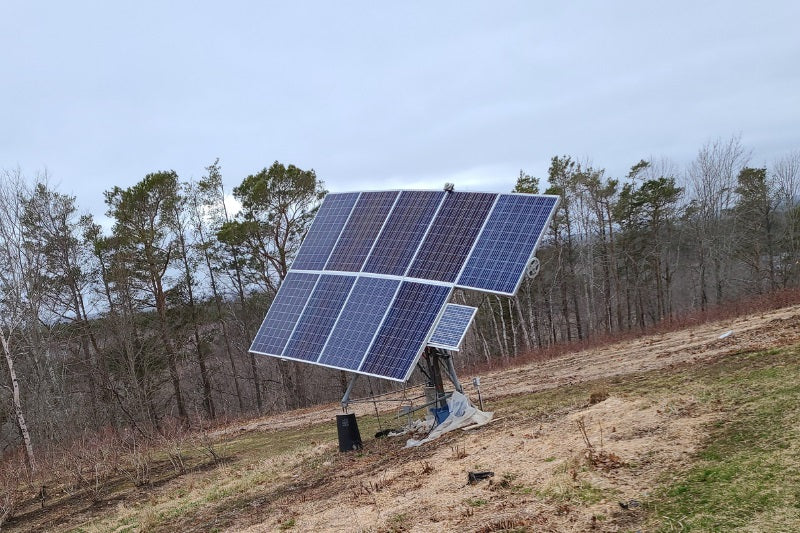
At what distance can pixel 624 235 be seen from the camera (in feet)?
141

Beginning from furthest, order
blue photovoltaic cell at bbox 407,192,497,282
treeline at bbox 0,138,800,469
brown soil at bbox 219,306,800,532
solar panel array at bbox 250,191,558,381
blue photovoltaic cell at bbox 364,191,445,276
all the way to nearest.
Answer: treeline at bbox 0,138,800,469, blue photovoltaic cell at bbox 364,191,445,276, blue photovoltaic cell at bbox 407,192,497,282, solar panel array at bbox 250,191,558,381, brown soil at bbox 219,306,800,532

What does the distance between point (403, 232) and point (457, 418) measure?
15.6ft

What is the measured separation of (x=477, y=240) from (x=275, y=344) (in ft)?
19.4

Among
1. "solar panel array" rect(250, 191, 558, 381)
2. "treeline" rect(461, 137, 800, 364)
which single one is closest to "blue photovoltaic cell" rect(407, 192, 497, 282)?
"solar panel array" rect(250, 191, 558, 381)

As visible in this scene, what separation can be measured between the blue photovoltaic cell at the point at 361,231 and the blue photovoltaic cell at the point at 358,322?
3.09 feet

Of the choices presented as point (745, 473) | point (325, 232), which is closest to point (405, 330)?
point (325, 232)

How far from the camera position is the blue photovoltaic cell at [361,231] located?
15.3 meters

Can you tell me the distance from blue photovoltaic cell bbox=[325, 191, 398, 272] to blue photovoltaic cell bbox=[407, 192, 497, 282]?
5.77ft

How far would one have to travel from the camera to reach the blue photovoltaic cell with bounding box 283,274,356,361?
14320 mm

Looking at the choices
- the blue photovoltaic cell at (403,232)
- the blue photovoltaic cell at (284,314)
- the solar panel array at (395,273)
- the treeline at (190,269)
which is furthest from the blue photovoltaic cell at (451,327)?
the treeline at (190,269)

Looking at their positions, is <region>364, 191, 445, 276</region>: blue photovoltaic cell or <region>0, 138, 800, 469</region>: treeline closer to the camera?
<region>364, 191, 445, 276</region>: blue photovoltaic cell

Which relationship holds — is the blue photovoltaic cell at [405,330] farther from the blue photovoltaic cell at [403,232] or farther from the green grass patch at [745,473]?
the green grass patch at [745,473]

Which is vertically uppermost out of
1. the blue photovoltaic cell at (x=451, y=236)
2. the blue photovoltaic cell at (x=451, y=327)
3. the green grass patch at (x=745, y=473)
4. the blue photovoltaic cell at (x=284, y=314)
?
the blue photovoltaic cell at (x=451, y=236)

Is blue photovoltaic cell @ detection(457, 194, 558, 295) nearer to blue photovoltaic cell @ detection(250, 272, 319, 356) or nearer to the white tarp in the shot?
the white tarp
